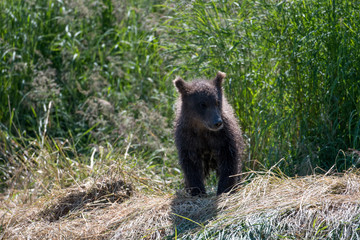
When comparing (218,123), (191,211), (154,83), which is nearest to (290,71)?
(218,123)

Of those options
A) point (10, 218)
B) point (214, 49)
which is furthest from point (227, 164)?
point (10, 218)

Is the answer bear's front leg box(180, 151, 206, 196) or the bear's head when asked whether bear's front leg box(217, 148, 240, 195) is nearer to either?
bear's front leg box(180, 151, 206, 196)

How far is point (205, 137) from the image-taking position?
5.86 m

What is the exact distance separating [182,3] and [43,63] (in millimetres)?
2874

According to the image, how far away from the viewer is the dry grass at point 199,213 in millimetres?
4215

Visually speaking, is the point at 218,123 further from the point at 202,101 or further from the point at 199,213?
the point at 199,213

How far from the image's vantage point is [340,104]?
19.7ft

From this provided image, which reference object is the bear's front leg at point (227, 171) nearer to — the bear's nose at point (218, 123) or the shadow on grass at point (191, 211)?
the shadow on grass at point (191, 211)

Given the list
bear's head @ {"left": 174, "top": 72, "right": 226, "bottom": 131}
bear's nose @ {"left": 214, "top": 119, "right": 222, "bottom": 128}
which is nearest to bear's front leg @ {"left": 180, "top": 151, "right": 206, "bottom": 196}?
bear's head @ {"left": 174, "top": 72, "right": 226, "bottom": 131}

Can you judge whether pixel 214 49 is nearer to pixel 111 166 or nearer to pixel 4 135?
pixel 111 166

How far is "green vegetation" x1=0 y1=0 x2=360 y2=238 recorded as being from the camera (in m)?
5.97

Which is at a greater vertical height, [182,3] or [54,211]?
[182,3]

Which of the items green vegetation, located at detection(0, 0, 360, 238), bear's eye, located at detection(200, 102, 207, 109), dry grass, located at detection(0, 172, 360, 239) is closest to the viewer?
dry grass, located at detection(0, 172, 360, 239)

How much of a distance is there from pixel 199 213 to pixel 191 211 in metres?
0.11
